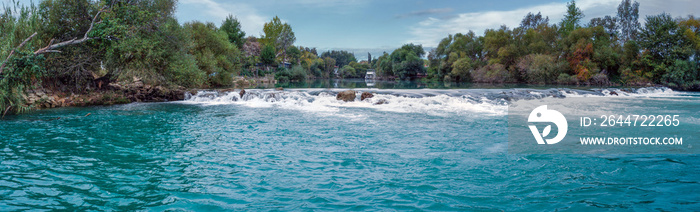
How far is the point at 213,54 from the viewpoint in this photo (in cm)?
2902

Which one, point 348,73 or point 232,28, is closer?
point 232,28

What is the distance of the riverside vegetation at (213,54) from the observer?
13297mm

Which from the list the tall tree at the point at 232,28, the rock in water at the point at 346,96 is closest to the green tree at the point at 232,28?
the tall tree at the point at 232,28

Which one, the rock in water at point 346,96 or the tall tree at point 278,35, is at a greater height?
the tall tree at point 278,35

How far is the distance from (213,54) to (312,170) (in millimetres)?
25780

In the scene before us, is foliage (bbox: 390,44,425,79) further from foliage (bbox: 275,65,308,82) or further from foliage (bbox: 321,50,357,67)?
foliage (bbox: 321,50,357,67)

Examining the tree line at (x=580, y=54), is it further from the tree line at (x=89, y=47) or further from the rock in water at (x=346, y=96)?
Answer: the tree line at (x=89, y=47)

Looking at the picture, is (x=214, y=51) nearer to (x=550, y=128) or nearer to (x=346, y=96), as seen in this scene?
(x=346, y=96)

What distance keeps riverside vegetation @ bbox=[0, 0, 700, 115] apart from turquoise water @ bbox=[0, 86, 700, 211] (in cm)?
381

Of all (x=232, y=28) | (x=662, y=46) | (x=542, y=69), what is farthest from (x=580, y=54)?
(x=232, y=28)

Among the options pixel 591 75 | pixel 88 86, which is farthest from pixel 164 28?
pixel 591 75

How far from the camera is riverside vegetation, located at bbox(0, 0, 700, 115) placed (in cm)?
1330

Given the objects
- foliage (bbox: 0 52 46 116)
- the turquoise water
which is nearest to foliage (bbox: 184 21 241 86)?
foliage (bbox: 0 52 46 116)

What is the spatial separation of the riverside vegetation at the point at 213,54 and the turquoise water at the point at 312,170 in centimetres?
381
